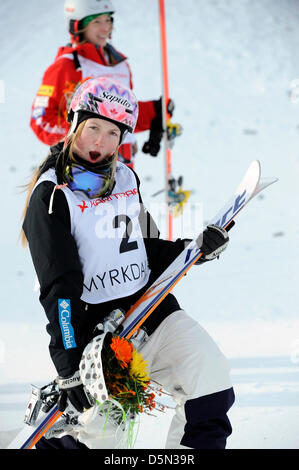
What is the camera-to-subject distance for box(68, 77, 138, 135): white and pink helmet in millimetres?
2494

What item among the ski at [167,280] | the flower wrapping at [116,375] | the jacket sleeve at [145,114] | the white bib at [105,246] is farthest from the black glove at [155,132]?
the flower wrapping at [116,375]

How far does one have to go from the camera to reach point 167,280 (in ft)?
8.28

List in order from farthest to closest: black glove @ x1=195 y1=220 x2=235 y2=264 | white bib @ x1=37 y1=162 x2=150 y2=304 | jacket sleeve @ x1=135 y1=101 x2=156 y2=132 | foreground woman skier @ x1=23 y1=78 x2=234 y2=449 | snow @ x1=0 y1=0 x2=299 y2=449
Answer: jacket sleeve @ x1=135 y1=101 x2=156 y2=132 < snow @ x1=0 y1=0 x2=299 y2=449 < black glove @ x1=195 y1=220 x2=235 y2=264 < white bib @ x1=37 y1=162 x2=150 y2=304 < foreground woman skier @ x1=23 y1=78 x2=234 y2=449

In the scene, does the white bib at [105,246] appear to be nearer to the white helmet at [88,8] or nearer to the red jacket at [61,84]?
the red jacket at [61,84]

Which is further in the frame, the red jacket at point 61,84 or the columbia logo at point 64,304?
the red jacket at point 61,84

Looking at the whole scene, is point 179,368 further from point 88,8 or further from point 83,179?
point 88,8

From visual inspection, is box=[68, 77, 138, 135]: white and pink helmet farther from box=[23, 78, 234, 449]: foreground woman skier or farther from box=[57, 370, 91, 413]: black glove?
box=[57, 370, 91, 413]: black glove

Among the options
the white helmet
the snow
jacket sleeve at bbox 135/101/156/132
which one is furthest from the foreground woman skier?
jacket sleeve at bbox 135/101/156/132

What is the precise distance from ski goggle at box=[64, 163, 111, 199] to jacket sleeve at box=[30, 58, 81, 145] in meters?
1.74

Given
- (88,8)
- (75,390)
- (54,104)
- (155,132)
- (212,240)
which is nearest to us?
(75,390)

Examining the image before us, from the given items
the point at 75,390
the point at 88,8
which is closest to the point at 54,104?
the point at 88,8

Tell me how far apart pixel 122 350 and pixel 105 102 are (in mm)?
945

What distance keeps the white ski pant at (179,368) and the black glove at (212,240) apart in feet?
0.91

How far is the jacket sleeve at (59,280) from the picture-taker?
7.34 ft
